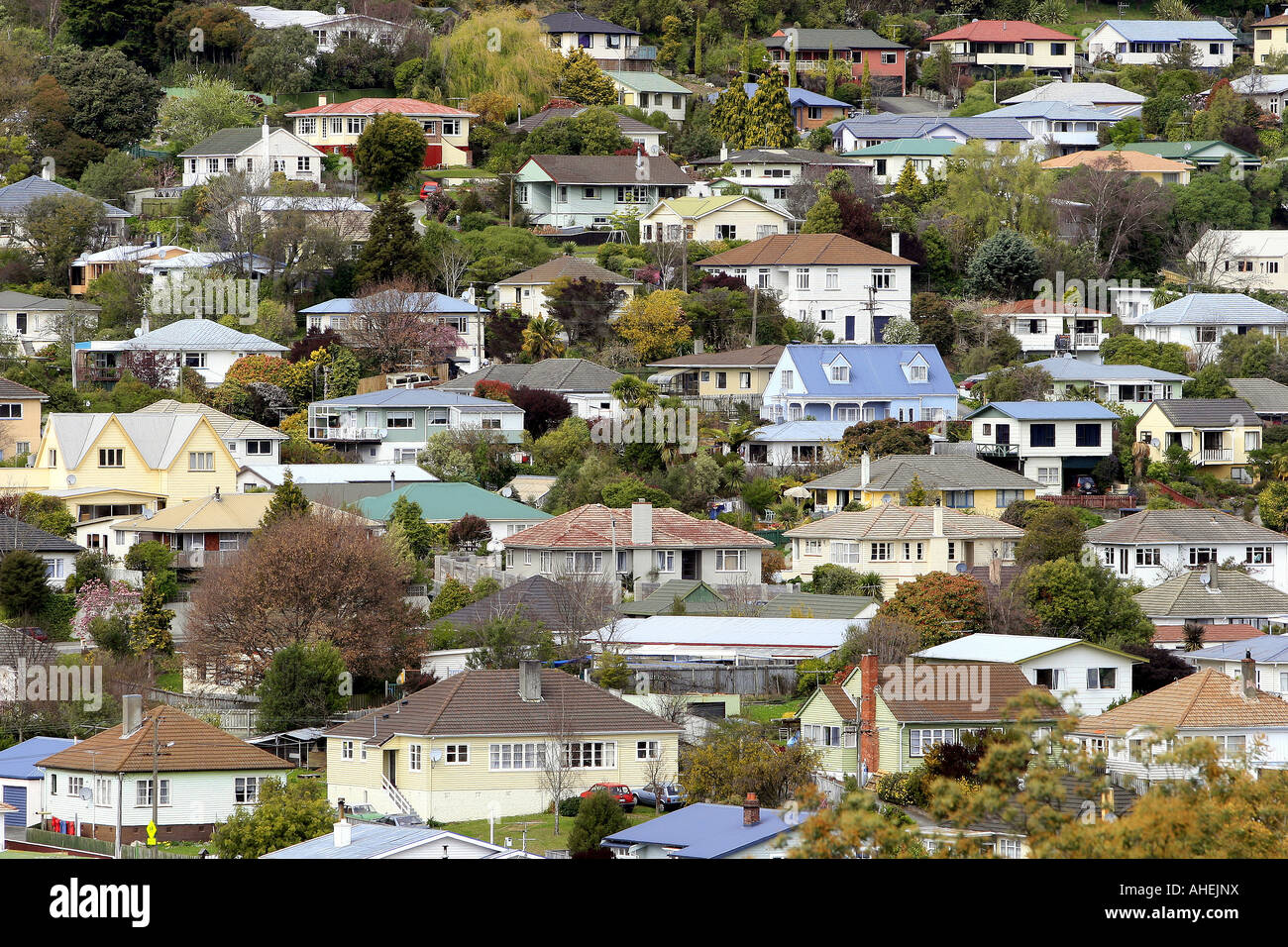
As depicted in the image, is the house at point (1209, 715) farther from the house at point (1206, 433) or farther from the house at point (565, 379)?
the house at point (565, 379)

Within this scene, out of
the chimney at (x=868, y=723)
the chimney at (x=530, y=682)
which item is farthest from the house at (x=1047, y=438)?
the chimney at (x=530, y=682)

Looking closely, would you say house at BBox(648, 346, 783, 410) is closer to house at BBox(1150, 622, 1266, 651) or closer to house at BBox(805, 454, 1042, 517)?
house at BBox(805, 454, 1042, 517)

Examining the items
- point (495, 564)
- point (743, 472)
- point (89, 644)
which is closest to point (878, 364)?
point (743, 472)

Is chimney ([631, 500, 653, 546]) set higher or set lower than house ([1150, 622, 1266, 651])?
higher

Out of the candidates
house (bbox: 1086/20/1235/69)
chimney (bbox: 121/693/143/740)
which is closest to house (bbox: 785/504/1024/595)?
chimney (bbox: 121/693/143/740)
